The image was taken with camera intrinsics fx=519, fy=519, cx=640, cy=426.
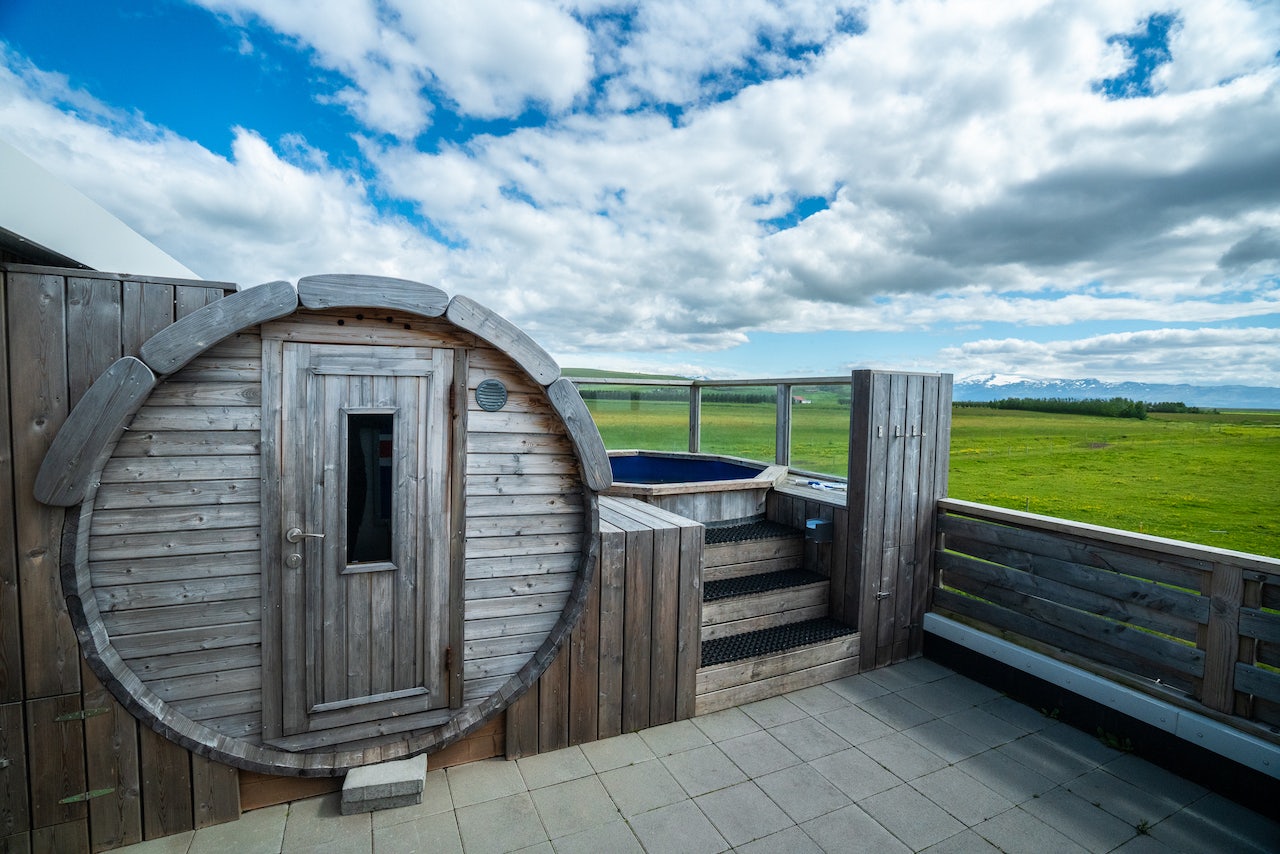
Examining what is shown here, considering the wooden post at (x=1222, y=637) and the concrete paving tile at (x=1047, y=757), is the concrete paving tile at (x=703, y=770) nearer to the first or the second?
the concrete paving tile at (x=1047, y=757)

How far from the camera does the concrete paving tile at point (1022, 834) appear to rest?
2074mm

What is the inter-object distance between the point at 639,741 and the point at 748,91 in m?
6.41

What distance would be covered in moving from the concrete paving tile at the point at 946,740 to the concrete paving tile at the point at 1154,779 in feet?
1.91

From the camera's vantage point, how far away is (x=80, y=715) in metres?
1.96

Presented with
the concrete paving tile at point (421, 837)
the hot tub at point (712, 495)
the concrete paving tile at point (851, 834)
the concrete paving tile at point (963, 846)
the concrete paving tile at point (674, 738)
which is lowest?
the concrete paving tile at point (674, 738)

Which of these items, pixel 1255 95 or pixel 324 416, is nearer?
pixel 324 416

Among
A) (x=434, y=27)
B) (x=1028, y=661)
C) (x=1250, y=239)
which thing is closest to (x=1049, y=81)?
(x=1250, y=239)

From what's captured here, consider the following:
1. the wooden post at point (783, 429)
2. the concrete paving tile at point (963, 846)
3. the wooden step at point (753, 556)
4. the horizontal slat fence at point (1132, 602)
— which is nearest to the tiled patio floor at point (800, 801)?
the concrete paving tile at point (963, 846)

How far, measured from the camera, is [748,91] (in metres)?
5.87

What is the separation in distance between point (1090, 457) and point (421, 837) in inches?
477

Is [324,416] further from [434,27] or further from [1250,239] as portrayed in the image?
[1250,239]

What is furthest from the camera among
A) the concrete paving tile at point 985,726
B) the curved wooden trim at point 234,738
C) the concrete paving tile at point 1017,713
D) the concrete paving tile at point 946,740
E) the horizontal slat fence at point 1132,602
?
the concrete paving tile at point 1017,713

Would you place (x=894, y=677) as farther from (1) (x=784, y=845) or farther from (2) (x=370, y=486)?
(2) (x=370, y=486)

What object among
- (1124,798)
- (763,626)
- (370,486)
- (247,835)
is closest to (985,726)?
(1124,798)
